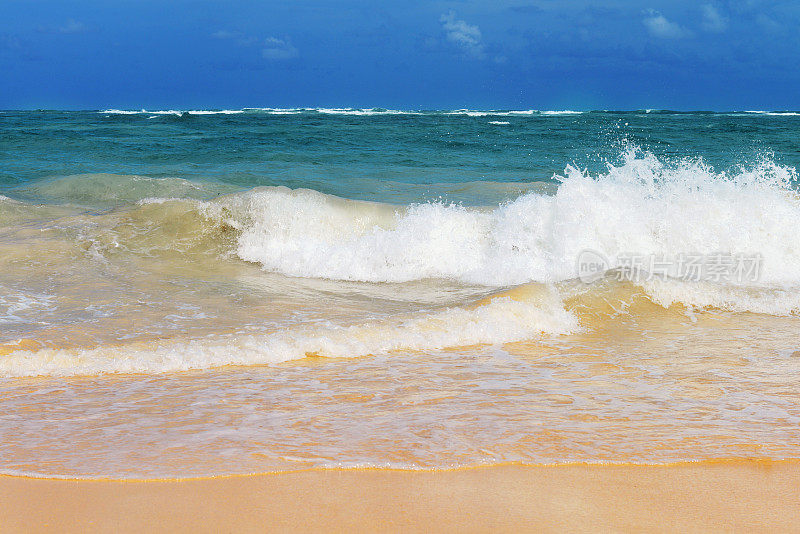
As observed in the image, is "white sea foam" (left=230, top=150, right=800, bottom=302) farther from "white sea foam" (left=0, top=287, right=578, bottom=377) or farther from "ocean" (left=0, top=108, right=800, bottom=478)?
"white sea foam" (left=0, top=287, right=578, bottom=377)

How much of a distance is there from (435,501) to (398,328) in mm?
2510

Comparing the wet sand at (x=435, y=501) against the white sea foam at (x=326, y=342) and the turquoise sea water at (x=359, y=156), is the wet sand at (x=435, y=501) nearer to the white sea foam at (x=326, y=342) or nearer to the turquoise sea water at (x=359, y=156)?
the white sea foam at (x=326, y=342)

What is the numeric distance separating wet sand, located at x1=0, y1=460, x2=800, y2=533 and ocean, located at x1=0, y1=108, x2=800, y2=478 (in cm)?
11

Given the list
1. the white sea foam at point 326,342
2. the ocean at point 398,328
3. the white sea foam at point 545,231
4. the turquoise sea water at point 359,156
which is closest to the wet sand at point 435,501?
the ocean at point 398,328

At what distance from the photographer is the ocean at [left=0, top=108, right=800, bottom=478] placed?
2.96 metres

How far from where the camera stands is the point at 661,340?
4871 millimetres

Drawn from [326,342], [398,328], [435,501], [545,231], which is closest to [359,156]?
[545,231]

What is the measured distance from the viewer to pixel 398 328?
4879 millimetres

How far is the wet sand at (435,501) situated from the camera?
2246 mm

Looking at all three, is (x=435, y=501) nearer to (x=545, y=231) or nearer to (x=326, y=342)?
(x=326, y=342)

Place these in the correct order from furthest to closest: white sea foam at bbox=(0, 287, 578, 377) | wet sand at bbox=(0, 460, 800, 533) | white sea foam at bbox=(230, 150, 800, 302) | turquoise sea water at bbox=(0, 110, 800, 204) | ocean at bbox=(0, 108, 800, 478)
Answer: turquoise sea water at bbox=(0, 110, 800, 204) < white sea foam at bbox=(230, 150, 800, 302) < white sea foam at bbox=(0, 287, 578, 377) < ocean at bbox=(0, 108, 800, 478) < wet sand at bbox=(0, 460, 800, 533)

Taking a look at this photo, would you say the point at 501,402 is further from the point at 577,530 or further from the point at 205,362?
the point at 205,362

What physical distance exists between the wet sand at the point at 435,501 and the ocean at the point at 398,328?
11 centimetres

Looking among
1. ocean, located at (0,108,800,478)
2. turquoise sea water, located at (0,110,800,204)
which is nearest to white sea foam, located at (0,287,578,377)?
ocean, located at (0,108,800,478)
